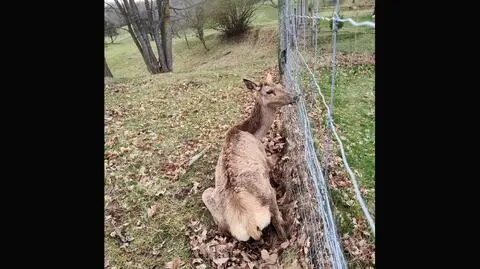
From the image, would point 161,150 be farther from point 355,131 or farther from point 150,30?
point 150,30

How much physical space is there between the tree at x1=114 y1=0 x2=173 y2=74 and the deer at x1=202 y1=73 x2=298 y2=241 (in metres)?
9.17

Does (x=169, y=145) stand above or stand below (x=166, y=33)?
below

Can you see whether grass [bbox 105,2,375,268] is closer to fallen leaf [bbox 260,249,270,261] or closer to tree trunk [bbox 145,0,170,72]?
fallen leaf [bbox 260,249,270,261]

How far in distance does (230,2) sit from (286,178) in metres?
13.3

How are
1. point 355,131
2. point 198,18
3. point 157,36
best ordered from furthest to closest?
1. point 198,18
2. point 157,36
3. point 355,131

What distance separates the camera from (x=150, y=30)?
13156 millimetres

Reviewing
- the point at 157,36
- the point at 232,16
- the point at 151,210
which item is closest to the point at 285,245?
the point at 151,210

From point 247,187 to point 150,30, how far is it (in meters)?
11.1

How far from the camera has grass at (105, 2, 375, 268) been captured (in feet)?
11.8

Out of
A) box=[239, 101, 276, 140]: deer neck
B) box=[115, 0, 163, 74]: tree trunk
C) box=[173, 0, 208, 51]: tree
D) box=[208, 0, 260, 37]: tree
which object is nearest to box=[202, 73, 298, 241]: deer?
box=[239, 101, 276, 140]: deer neck

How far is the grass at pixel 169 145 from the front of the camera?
359 cm

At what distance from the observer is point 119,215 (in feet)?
13.1
